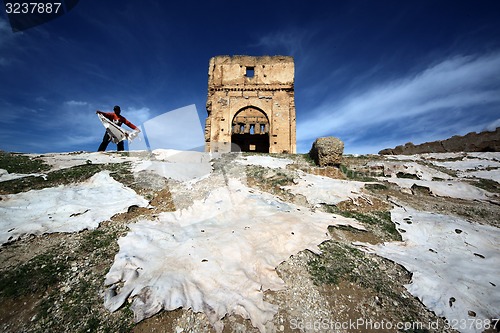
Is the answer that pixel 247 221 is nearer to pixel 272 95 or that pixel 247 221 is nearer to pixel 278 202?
pixel 278 202

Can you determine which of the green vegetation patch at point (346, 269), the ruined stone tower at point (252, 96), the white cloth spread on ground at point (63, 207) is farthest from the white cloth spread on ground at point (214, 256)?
the ruined stone tower at point (252, 96)

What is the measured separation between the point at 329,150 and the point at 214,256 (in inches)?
261

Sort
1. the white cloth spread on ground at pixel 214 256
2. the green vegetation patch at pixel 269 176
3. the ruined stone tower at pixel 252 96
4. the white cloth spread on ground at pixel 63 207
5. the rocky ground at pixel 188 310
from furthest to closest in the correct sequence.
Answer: the ruined stone tower at pixel 252 96 → the green vegetation patch at pixel 269 176 → the white cloth spread on ground at pixel 63 207 → the white cloth spread on ground at pixel 214 256 → the rocky ground at pixel 188 310

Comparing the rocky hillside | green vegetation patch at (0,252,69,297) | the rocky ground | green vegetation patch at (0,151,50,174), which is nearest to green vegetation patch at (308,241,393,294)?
the rocky ground

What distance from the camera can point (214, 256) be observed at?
3330 millimetres

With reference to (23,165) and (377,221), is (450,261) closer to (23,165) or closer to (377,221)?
(377,221)

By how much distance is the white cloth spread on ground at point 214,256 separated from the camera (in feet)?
8.54

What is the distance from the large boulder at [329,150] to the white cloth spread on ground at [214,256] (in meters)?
3.89

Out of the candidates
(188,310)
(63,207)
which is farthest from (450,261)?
(63,207)

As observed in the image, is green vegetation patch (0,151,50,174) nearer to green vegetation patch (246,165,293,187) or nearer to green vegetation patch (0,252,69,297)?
green vegetation patch (0,252,69,297)

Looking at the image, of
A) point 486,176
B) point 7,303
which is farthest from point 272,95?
point 7,303

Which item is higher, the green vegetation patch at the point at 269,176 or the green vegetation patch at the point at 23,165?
the green vegetation patch at the point at 23,165

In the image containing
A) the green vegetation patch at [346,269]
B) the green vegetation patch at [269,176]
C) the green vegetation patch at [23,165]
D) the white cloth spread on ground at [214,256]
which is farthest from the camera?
the green vegetation patch at [269,176]

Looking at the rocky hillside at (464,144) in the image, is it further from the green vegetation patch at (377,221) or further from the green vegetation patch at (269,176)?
the green vegetation patch at (269,176)
